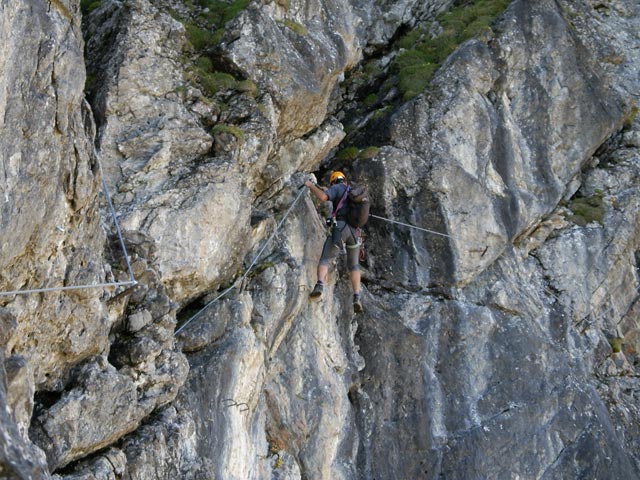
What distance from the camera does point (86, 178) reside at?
13.6m

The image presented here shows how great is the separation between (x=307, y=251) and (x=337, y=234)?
817 mm

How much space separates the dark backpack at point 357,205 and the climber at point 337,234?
0.13 meters

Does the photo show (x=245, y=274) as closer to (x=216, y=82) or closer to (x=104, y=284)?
(x=216, y=82)

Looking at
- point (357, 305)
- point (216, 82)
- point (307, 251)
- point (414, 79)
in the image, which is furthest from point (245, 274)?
point (414, 79)

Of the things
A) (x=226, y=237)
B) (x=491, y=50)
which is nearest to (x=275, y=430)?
(x=226, y=237)

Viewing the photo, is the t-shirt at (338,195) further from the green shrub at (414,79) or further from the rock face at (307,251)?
the green shrub at (414,79)

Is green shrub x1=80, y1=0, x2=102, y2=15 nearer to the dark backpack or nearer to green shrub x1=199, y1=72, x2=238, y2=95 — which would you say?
green shrub x1=199, y1=72, x2=238, y2=95

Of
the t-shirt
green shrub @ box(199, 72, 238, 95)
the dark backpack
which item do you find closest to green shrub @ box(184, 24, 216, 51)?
green shrub @ box(199, 72, 238, 95)

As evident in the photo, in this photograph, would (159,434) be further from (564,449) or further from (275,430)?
(564,449)

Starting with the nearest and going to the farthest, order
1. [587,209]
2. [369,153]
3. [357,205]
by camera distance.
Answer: [357,205], [369,153], [587,209]

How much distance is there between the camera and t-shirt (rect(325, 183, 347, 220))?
19.5m

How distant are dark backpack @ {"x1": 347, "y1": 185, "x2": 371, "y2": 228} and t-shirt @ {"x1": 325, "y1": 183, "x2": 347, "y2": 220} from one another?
0.41ft

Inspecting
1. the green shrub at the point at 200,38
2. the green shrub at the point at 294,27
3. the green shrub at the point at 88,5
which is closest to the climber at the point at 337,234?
the green shrub at the point at 294,27

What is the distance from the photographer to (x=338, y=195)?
64.1 feet
